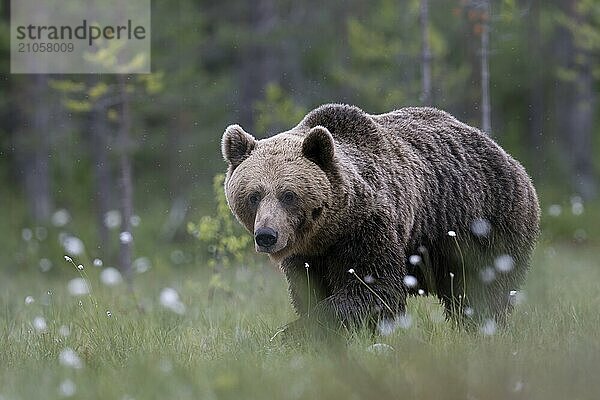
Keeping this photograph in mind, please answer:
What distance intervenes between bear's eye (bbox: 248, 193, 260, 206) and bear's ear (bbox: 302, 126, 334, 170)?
14.6 inches

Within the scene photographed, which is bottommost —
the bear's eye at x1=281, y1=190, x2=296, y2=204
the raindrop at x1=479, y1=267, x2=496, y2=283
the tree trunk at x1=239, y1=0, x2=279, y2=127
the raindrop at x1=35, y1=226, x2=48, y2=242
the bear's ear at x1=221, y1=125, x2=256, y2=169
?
the raindrop at x1=35, y1=226, x2=48, y2=242

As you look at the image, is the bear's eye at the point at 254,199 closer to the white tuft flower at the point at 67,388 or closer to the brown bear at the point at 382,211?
the brown bear at the point at 382,211

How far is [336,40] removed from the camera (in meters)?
22.4

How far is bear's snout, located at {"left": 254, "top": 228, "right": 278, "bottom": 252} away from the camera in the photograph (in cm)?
500

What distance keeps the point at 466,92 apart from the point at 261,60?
13.9ft

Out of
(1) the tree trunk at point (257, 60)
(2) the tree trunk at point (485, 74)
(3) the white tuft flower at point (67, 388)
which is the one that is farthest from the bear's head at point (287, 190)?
(1) the tree trunk at point (257, 60)

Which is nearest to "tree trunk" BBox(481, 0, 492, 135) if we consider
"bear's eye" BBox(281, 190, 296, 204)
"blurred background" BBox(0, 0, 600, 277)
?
"blurred background" BBox(0, 0, 600, 277)

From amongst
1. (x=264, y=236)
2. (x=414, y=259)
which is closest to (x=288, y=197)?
(x=264, y=236)

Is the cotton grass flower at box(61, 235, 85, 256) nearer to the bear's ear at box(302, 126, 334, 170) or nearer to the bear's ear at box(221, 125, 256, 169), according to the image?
the bear's ear at box(221, 125, 256, 169)

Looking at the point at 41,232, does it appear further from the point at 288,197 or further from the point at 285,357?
the point at 285,357

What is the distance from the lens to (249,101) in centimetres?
1827

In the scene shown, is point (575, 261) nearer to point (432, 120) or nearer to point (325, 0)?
point (432, 120)

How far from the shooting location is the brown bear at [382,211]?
17.3 ft

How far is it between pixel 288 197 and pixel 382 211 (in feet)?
1.92
